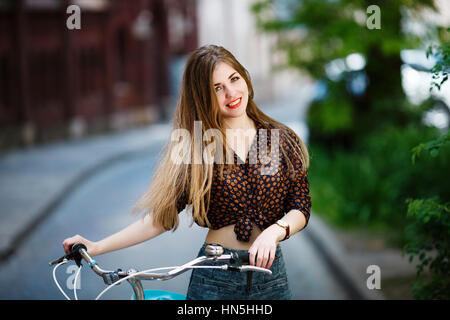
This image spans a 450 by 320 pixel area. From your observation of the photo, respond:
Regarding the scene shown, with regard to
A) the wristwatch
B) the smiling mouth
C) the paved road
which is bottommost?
the paved road

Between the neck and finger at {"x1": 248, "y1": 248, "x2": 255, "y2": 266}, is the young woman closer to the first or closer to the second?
the neck

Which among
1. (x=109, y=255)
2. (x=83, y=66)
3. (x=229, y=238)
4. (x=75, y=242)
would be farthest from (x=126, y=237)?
(x=83, y=66)

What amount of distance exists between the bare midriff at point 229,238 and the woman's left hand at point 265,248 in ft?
0.60

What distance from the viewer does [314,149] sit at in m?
13.2

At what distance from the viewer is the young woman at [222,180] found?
2.68m

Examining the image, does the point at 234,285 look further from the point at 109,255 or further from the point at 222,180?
the point at 109,255

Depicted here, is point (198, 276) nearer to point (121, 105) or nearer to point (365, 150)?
point (365, 150)

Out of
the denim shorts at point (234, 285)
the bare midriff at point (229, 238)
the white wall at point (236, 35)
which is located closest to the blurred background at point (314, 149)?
the bare midriff at point (229, 238)

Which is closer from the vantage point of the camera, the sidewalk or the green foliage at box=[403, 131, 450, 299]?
the green foliage at box=[403, 131, 450, 299]


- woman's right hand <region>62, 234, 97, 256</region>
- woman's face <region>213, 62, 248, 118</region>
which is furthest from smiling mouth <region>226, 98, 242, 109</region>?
woman's right hand <region>62, 234, 97, 256</region>

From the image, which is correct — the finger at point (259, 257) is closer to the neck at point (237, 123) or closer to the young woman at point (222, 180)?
the young woman at point (222, 180)

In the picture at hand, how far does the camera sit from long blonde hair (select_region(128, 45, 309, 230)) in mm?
2670

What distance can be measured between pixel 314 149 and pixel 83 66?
13.8 m

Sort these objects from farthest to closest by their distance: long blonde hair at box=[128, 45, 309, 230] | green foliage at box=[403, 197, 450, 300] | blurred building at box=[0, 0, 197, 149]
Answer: blurred building at box=[0, 0, 197, 149], green foliage at box=[403, 197, 450, 300], long blonde hair at box=[128, 45, 309, 230]
